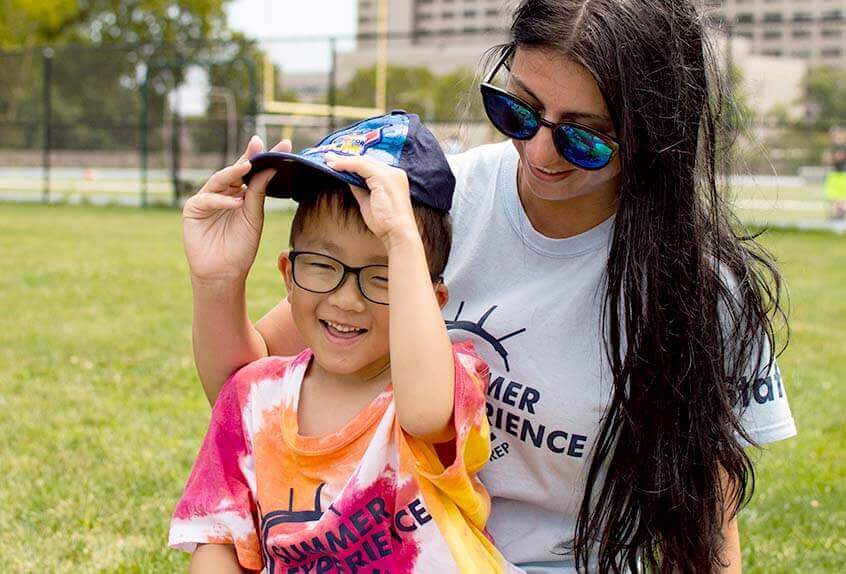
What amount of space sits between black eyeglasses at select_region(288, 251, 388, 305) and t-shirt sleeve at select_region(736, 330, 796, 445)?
71cm

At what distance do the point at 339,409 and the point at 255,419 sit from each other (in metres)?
0.15

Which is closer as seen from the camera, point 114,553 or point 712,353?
point 712,353

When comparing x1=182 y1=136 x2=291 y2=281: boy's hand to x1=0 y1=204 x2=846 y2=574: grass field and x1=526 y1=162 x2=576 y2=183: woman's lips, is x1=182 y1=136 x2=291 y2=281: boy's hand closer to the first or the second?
x1=526 y1=162 x2=576 y2=183: woman's lips

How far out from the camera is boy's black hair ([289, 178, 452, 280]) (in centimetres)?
182

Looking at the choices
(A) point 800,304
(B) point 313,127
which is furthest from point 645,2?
(B) point 313,127

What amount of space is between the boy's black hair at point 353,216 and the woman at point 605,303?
0.32 feet

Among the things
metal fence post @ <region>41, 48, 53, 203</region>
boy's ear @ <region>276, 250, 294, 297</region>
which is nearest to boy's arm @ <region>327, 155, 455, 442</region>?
boy's ear @ <region>276, 250, 294, 297</region>

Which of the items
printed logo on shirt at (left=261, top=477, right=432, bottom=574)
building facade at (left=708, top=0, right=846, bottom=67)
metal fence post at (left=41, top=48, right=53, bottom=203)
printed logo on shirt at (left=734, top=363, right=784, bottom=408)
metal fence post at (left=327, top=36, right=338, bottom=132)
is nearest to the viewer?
printed logo on shirt at (left=261, top=477, right=432, bottom=574)

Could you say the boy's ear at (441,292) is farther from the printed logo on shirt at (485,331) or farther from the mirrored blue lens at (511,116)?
the mirrored blue lens at (511,116)

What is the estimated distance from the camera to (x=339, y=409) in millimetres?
1872

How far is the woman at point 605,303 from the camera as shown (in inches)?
72.5

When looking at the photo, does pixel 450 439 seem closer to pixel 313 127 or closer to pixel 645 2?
pixel 645 2

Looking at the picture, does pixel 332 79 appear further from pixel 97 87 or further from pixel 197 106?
pixel 97 87

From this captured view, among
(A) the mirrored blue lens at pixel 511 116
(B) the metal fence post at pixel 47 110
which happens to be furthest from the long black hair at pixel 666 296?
(B) the metal fence post at pixel 47 110
